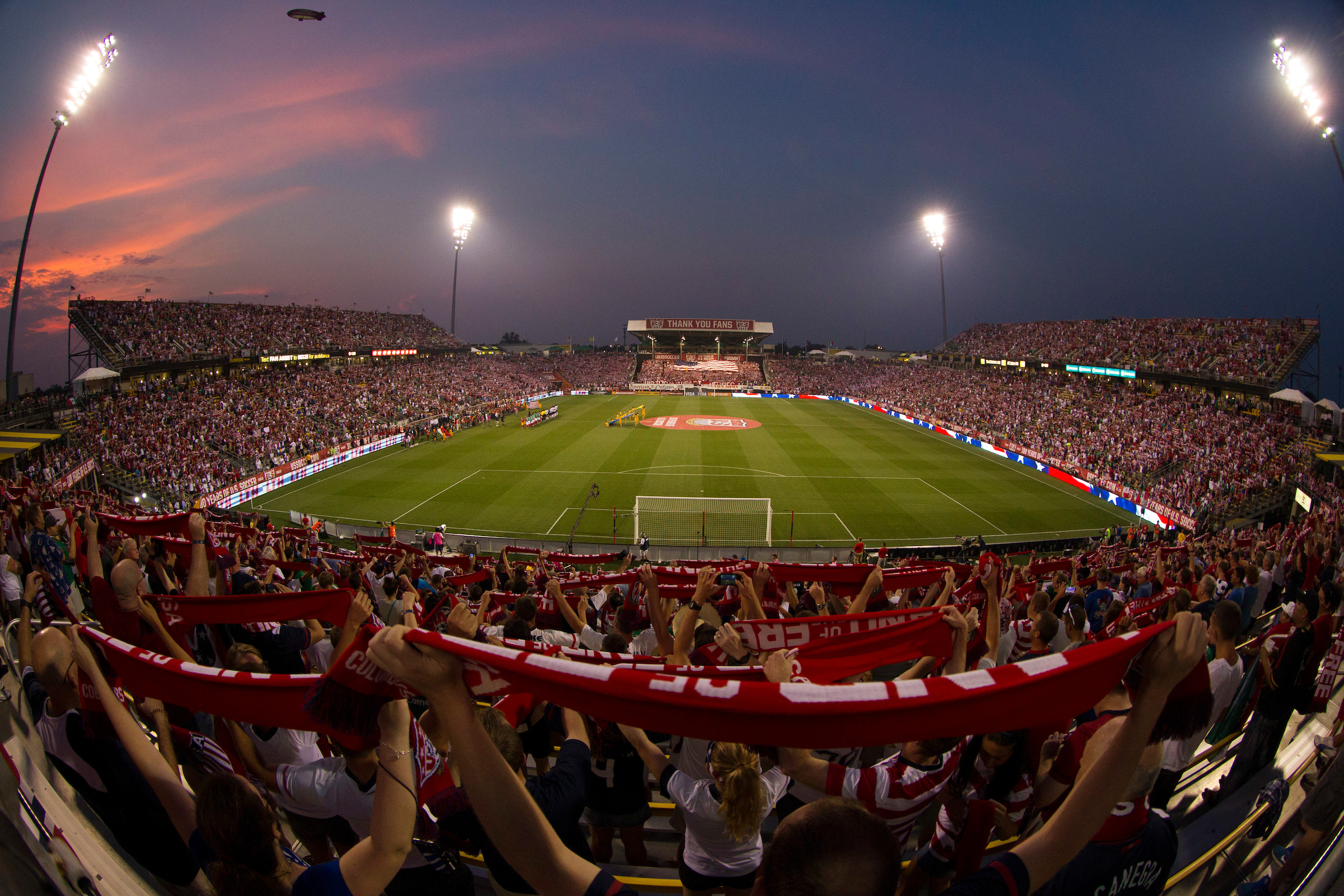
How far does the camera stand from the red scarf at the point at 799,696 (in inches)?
66.8

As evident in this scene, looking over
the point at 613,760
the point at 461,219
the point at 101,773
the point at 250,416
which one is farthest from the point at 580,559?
the point at 461,219

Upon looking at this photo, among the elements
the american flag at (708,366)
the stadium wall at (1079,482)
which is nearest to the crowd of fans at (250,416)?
the american flag at (708,366)

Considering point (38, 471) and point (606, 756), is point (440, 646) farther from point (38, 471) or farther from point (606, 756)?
point (38, 471)

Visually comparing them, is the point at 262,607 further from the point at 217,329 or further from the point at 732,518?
the point at 217,329

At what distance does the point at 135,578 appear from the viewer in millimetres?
3641

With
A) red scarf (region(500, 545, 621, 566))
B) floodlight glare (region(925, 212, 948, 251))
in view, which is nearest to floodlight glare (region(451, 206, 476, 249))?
floodlight glare (region(925, 212, 948, 251))

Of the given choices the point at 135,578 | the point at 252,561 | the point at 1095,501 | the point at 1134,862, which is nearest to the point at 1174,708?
the point at 1134,862

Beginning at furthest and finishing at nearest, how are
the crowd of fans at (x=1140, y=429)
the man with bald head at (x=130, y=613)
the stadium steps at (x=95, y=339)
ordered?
1. the stadium steps at (x=95, y=339)
2. the crowd of fans at (x=1140, y=429)
3. the man with bald head at (x=130, y=613)

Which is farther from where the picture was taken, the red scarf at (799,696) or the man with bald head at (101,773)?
the man with bald head at (101,773)

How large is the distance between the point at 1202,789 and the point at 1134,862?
9.27 feet

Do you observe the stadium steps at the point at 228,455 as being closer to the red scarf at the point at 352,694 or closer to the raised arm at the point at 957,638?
the red scarf at the point at 352,694

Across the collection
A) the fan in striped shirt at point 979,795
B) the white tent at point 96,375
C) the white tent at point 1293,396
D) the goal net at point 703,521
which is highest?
the white tent at point 96,375

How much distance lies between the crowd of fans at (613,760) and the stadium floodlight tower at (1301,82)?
95.4 ft

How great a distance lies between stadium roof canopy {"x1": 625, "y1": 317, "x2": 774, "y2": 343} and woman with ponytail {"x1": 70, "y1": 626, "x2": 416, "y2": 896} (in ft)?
297
